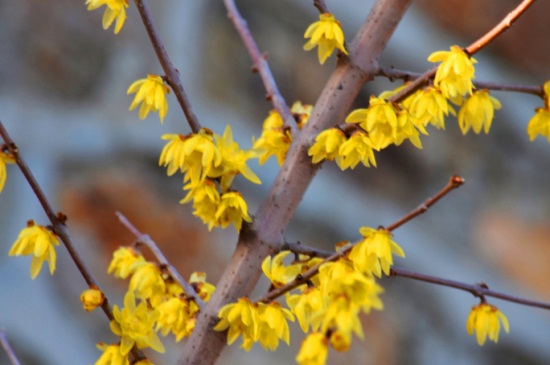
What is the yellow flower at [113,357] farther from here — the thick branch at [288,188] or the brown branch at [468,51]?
the brown branch at [468,51]

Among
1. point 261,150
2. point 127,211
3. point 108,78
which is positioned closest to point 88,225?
point 127,211

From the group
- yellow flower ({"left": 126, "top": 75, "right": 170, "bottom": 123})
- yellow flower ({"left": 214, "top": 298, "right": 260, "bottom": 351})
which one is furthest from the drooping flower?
→ yellow flower ({"left": 126, "top": 75, "right": 170, "bottom": 123})

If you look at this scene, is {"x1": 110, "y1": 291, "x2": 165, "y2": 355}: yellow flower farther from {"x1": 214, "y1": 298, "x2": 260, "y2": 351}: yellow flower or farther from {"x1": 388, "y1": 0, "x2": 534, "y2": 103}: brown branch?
{"x1": 388, "y1": 0, "x2": 534, "y2": 103}: brown branch

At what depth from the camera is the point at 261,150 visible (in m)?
0.39

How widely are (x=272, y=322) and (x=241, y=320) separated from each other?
0.02 m

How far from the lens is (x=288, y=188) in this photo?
37cm

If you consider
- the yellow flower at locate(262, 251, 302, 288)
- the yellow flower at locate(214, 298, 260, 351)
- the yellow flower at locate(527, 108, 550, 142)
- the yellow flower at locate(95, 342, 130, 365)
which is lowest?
the yellow flower at locate(95, 342, 130, 365)

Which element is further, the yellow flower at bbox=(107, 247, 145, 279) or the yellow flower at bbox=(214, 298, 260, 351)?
the yellow flower at bbox=(107, 247, 145, 279)

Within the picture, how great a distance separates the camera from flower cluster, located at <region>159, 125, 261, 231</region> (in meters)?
0.33

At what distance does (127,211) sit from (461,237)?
0.35 metres

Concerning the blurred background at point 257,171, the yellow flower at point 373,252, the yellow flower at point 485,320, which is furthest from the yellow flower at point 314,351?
the blurred background at point 257,171

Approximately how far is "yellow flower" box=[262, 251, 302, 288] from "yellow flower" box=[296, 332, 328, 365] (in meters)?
0.10

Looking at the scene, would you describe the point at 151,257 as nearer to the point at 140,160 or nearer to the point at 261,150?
the point at 140,160

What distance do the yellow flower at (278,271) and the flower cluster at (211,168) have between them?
0.02 m
